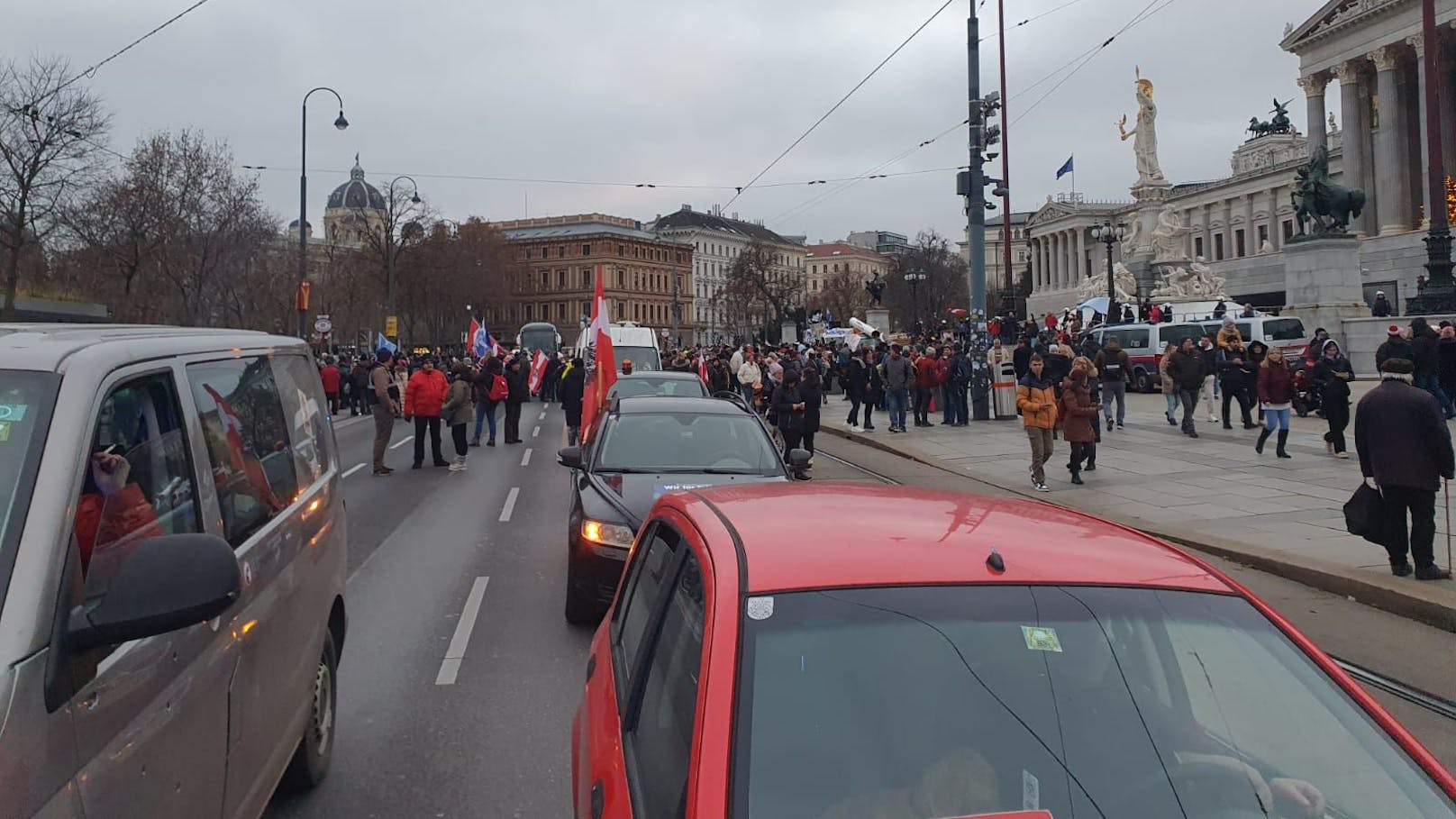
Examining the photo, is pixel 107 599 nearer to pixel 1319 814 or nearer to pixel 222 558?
pixel 222 558

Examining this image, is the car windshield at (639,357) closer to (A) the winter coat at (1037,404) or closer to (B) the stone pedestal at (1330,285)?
(A) the winter coat at (1037,404)

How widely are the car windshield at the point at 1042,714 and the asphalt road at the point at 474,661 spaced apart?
2.60 m

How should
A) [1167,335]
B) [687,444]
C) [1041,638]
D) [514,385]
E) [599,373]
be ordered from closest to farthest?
[1041,638]
[687,444]
[599,373]
[514,385]
[1167,335]

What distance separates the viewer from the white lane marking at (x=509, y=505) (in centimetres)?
1249

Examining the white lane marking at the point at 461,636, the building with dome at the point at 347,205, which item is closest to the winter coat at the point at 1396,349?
the white lane marking at the point at 461,636

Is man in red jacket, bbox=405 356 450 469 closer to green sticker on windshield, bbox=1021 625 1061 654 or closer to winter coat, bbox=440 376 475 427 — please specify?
winter coat, bbox=440 376 475 427

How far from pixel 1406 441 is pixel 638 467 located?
579 centimetres

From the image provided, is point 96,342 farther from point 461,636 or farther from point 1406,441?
point 1406,441

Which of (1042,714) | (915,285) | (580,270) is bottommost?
(1042,714)

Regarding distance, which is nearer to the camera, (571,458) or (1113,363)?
(571,458)

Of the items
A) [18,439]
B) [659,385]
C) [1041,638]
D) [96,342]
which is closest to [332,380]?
[659,385]

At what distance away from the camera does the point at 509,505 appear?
13578 millimetres

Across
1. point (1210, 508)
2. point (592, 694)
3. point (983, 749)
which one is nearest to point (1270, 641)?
point (983, 749)

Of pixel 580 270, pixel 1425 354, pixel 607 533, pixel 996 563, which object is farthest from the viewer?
pixel 580 270
